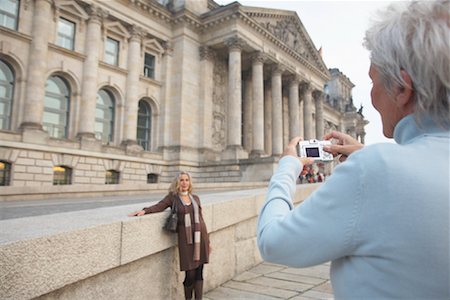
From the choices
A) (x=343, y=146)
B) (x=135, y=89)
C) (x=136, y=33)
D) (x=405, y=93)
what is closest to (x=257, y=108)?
(x=135, y=89)

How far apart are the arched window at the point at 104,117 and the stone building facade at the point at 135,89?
0.08m

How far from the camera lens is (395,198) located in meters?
0.94

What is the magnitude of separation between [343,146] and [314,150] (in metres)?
0.19

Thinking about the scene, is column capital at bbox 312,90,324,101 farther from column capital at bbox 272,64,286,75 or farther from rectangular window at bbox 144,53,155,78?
rectangular window at bbox 144,53,155,78

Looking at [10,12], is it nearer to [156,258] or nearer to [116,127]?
[116,127]

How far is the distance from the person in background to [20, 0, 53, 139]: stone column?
1997 centimetres

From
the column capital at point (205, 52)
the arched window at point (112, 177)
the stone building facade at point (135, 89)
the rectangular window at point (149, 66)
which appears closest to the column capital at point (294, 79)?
the stone building facade at point (135, 89)

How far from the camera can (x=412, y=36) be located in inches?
43.1

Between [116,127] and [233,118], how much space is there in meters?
9.11

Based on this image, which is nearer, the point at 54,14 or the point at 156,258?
the point at 156,258

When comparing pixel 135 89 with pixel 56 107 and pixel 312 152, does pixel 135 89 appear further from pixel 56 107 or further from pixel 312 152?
pixel 312 152

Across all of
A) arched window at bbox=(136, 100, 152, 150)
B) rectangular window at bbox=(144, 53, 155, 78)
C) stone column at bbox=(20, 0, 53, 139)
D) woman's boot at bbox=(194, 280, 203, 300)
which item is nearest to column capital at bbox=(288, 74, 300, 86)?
rectangular window at bbox=(144, 53, 155, 78)

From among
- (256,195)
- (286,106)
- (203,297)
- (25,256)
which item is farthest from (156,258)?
(286,106)

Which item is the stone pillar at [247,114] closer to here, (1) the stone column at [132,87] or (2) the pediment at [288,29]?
(2) the pediment at [288,29]
